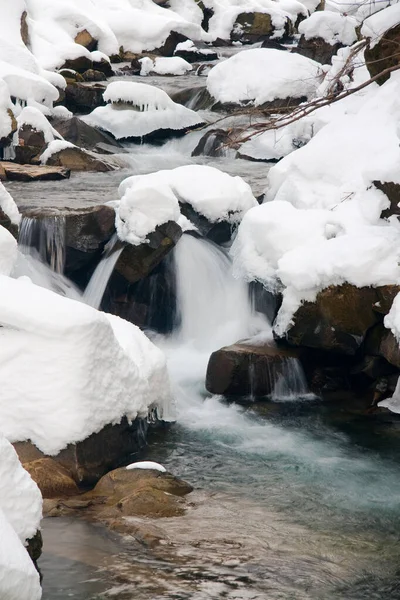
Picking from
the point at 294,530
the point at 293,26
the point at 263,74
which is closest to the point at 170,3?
the point at 293,26

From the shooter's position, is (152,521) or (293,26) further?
(293,26)

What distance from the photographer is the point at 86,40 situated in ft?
70.9

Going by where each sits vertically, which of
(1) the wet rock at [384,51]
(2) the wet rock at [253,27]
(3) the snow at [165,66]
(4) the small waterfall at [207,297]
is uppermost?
(2) the wet rock at [253,27]

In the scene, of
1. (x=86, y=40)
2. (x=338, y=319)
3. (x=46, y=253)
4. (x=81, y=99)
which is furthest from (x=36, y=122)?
(x=86, y=40)

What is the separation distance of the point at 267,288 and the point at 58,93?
29.3 feet

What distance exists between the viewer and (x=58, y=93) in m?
15.9

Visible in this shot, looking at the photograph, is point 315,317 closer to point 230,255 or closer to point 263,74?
point 230,255

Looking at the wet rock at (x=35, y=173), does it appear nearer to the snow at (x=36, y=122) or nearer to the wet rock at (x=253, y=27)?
the snow at (x=36, y=122)

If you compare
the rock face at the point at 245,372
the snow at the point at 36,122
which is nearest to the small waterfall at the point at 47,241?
the rock face at the point at 245,372

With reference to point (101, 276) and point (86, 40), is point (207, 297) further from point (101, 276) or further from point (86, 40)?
point (86, 40)

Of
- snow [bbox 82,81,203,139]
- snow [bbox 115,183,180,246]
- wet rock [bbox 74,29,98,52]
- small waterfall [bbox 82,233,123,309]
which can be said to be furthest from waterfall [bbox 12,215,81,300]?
wet rock [bbox 74,29,98,52]

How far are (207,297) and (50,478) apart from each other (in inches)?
168

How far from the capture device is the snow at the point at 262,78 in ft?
53.8

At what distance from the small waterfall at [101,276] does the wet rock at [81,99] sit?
29.2 feet
